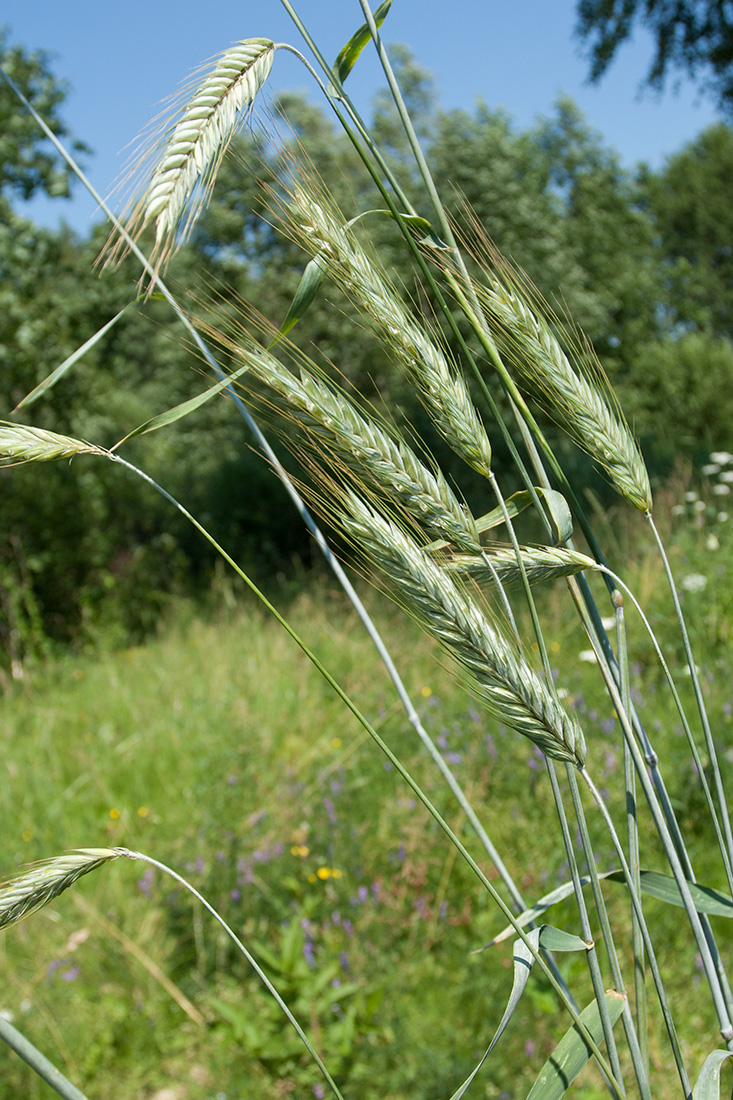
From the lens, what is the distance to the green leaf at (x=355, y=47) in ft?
2.71

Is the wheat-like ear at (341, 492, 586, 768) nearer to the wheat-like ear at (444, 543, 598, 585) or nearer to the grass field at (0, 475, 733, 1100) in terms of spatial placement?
the wheat-like ear at (444, 543, 598, 585)

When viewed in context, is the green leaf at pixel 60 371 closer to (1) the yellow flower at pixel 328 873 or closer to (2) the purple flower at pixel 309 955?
(2) the purple flower at pixel 309 955

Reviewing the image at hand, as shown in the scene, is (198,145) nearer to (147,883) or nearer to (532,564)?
(532,564)

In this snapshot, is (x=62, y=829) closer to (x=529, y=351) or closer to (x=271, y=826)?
(x=271, y=826)

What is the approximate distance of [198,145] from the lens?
27.8 inches

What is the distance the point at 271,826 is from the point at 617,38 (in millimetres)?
→ 9777

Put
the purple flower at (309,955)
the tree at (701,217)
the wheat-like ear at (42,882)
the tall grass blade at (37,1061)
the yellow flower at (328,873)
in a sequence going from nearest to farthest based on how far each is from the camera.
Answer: the tall grass blade at (37,1061)
the wheat-like ear at (42,882)
the purple flower at (309,955)
the yellow flower at (328,873)
the tree at (701,217)

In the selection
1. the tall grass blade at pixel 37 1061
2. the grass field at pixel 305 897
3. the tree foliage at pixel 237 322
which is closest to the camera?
the tall grass blade at pixel 37 1061

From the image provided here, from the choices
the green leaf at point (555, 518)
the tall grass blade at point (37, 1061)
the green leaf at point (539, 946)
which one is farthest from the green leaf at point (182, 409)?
the green leaf at point (539, 946)

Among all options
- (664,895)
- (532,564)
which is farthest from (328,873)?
(532,564)

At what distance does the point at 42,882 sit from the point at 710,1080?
60cm

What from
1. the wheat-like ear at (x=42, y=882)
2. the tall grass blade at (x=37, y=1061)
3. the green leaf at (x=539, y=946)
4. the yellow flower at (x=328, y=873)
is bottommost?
the yellow flower at (x=328, y=873)

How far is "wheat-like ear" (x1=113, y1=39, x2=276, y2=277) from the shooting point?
671mm

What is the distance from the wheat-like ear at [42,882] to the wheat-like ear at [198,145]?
0.52 m
